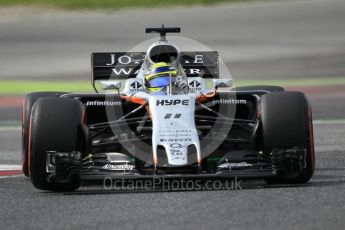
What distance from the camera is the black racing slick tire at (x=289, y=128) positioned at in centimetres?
1040

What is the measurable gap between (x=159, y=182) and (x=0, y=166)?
151 inches

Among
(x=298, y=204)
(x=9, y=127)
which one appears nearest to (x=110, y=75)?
(x=298, y=204)

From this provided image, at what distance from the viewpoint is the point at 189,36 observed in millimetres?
31266

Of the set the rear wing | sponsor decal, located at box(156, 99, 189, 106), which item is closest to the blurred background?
the rear wing

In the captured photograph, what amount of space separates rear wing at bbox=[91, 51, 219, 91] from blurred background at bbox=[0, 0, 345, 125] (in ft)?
27.9

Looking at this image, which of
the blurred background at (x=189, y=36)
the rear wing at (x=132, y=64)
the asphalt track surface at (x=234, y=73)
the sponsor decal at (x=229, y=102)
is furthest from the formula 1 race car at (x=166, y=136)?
the blurred background at (x=189, y=36)

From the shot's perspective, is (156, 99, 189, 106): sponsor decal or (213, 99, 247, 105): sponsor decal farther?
(213, 99, 247, 105): sponsor decal

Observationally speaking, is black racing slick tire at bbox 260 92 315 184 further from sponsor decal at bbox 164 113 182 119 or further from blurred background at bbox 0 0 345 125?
blurred background at bbox 0 0 345 125

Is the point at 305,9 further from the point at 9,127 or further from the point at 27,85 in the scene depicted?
the point at 9,127

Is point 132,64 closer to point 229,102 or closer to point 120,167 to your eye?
point 229,102

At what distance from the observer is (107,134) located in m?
11.6

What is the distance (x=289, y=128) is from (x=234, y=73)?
16.0 metres

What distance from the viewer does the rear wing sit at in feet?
42.2

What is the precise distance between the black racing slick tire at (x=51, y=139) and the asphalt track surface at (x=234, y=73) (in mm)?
122
